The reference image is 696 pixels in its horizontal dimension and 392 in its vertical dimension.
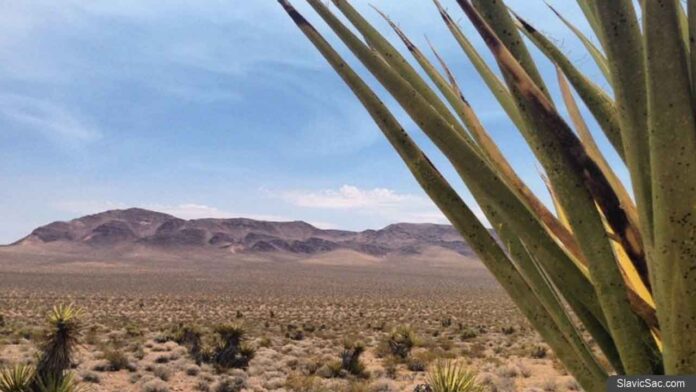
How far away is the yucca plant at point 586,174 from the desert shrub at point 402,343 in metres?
18.3

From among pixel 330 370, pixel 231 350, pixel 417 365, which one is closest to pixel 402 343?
pixel 417 365

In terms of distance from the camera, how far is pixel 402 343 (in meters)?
19.3

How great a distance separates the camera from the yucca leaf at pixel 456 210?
4.05 ft

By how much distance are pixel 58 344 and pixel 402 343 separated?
1221cm

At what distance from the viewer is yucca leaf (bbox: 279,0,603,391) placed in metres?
1.23

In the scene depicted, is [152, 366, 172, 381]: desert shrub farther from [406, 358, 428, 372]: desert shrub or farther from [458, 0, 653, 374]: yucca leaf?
[458, 0, 653, 374]: yucca leaf

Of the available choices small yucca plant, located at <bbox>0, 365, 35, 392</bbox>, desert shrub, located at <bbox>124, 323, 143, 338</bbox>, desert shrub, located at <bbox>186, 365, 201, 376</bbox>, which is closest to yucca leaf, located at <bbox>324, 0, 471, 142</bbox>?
small yucca plant, located at <bbox>0, 365, 35, 392</bbox>

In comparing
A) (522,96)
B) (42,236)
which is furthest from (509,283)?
(42,236)

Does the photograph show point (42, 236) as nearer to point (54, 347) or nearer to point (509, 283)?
point (54, 347)

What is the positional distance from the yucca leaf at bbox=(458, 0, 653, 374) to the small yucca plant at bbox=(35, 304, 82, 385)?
9.08 m

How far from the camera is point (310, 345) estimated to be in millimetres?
22281

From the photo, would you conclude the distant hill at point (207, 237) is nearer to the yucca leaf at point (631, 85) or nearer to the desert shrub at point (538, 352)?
the desert shrub at point (538, 352)

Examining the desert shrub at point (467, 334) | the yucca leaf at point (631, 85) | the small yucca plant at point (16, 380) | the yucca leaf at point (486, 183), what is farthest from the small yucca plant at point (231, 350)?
the yucca leaf at point (631, 85)

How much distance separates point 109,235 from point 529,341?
15846 cm
